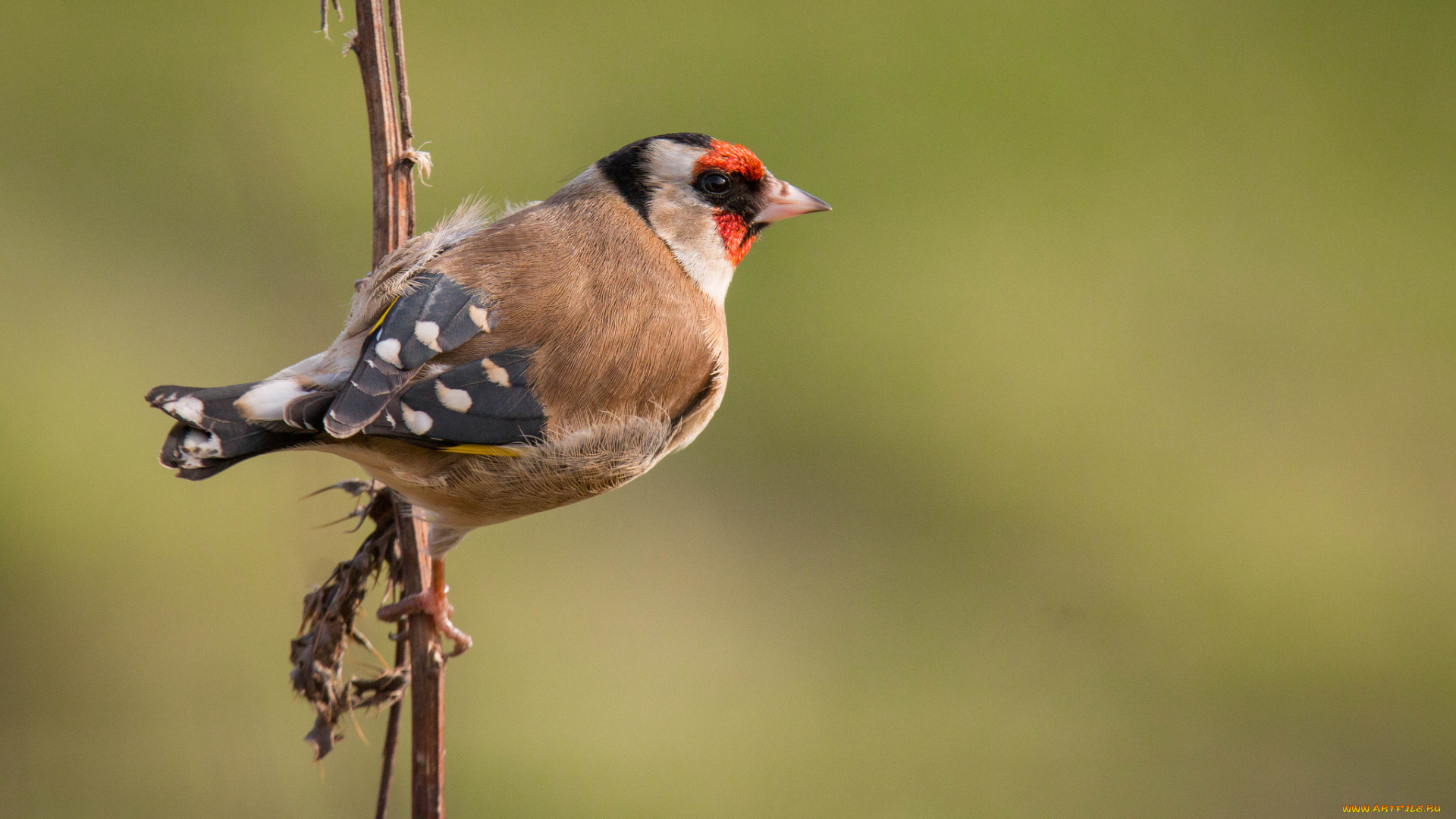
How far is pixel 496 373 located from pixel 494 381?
0.01 metres

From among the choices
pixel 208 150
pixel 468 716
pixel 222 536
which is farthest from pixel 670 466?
pixel 208 150

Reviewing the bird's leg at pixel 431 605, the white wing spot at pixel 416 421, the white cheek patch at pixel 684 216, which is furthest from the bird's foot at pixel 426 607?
the white cheek patch at pixel 684 216

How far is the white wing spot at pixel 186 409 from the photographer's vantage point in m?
1.64

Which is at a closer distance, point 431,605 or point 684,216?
point 431,605

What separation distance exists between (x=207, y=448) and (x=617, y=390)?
666mm

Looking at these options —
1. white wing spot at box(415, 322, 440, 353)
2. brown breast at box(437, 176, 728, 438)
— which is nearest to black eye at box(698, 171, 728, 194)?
brown breast at box(437, 176, 728, 438)

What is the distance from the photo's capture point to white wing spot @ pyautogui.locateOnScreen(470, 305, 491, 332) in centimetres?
183

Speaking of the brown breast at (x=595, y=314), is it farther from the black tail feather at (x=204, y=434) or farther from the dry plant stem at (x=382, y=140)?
the black tail feather at (x=204, y=434)

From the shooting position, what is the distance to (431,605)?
→ 6.20 ft

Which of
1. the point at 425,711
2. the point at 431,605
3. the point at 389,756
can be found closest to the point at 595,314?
the point at 431,605

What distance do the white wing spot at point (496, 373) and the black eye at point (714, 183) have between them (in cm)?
68

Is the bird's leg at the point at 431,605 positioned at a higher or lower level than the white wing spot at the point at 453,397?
lower

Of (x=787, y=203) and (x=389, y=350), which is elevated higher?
(x=787, y=203)

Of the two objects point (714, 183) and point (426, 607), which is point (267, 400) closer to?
point (426, 607)
